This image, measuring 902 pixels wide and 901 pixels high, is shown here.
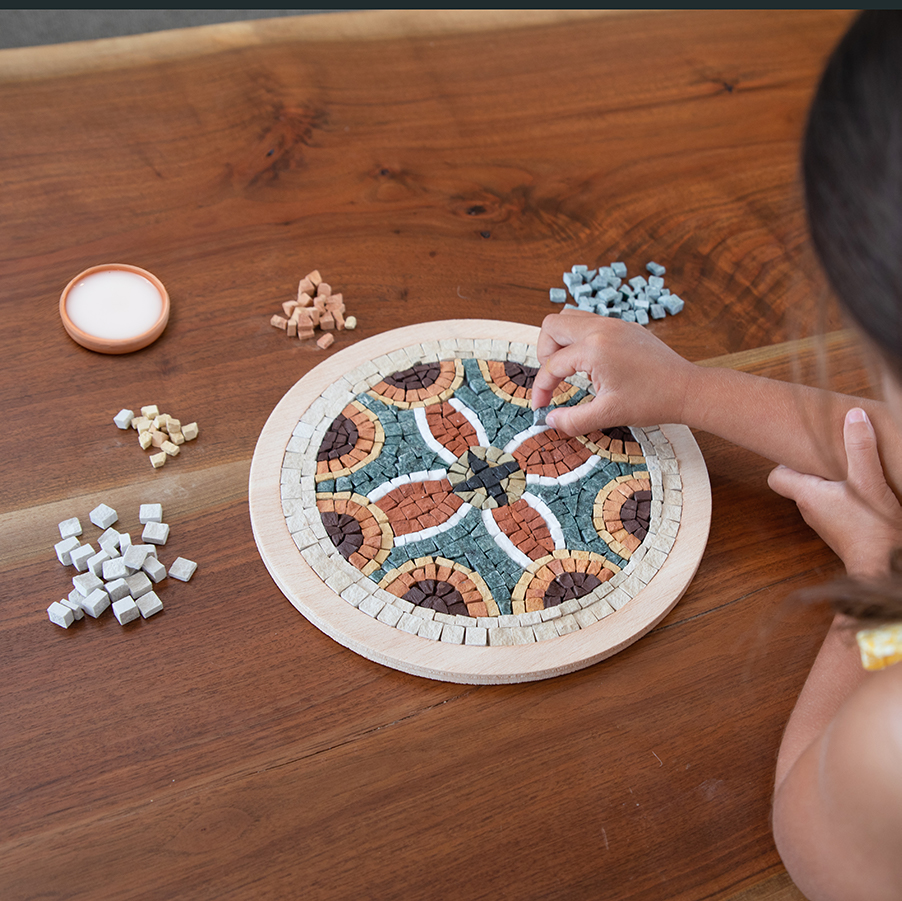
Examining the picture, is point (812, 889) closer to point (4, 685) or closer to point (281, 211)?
point (4, 685)

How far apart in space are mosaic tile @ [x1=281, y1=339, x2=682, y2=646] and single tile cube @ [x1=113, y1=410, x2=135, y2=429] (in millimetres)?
193

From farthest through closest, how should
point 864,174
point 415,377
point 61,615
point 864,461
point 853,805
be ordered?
point 415,377 → point 864,461 → point 61,615 → point 853,805 → point 864,174

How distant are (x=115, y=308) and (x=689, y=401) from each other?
0.72m

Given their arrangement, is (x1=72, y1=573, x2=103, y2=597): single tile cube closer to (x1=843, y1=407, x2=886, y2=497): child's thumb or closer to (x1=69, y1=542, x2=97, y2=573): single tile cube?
(x1=69, y1=542, x2=97, y2=573): single tile cube

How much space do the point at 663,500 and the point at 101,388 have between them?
677 millimetres

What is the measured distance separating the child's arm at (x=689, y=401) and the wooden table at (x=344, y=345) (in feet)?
0.19

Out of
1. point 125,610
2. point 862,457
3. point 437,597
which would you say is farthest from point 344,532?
point 862,457

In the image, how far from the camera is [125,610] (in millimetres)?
808

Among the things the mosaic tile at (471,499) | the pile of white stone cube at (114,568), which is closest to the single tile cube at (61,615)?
the pile of white stone cube at (114,568)

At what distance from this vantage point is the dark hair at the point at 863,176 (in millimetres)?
472

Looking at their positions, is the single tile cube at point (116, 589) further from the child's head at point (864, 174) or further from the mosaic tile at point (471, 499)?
the child's head at point (864, 174)

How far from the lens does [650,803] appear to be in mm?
730

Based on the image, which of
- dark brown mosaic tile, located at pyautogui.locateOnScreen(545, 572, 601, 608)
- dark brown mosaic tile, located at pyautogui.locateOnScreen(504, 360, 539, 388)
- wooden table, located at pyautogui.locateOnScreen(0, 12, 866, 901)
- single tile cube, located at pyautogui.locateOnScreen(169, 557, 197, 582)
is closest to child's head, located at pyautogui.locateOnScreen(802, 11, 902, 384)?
wooden table, located at pyautogui.locateOnScreen(0, 12, 866, 901)

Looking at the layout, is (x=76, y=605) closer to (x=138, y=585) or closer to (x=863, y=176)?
(x=138, y=585)
